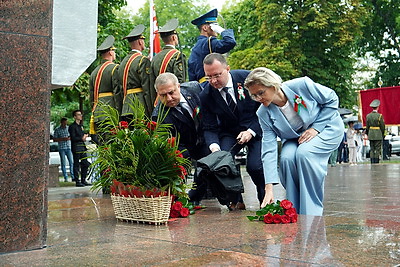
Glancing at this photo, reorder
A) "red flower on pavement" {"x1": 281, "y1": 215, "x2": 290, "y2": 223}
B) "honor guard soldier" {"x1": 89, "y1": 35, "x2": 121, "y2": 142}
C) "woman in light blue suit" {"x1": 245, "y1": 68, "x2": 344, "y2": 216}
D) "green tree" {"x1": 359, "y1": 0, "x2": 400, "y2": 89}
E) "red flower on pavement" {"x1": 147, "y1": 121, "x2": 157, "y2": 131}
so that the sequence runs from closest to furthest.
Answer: "red flower on pavement" {"x1": 281, "y1": 215, "x2": 290, "y2": 223}
"red flower on pavement" {"x1": 147, "y1": 121, "x2": 157, "y2": 131}
"woman in light blue suit" {"x1": 245, "y1": 68, "x2": 344, "y2": 216}
"honor guard soldier" {"x1": 89, "y1": 35, "x2": 121, "y2": 142}
"green tree" {"x1": 359, "y1": 0, "x2": 400, "y2": 89}

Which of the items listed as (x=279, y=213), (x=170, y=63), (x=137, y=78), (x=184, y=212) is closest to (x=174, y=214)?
(x=184, y=212)

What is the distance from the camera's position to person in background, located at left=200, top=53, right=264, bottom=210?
20.5 feet

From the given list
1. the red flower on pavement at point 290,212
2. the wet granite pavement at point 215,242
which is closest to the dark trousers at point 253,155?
the wet granite pavement at point 215,242

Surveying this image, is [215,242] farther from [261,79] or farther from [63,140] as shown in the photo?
[63,140]

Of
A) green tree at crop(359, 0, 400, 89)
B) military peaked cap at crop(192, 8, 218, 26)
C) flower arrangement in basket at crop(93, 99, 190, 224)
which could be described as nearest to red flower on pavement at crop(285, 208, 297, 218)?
flower arrangement in basket at crop(93, 99, 190, 224)

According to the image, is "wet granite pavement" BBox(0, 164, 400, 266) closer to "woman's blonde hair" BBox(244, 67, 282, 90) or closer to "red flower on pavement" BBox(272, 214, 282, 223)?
"red flower on pavement" BBox(272, 214, 282, 223)

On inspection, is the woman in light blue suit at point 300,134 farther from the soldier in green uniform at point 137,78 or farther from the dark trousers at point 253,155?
the soldier in green uniform at point 137,78

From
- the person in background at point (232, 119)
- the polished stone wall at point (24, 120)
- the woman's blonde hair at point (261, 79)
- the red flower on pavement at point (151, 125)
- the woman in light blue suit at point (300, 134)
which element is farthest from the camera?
the person in background at point (232, 119)

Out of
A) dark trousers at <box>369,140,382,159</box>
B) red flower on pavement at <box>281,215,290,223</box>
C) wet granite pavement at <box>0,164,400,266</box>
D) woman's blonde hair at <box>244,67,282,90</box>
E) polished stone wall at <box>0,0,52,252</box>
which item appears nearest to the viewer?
wet granite pavement at <box>0,164,400,266</box>

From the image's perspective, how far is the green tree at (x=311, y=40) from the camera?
95.0ft

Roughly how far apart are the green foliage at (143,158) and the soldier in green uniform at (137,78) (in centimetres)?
392

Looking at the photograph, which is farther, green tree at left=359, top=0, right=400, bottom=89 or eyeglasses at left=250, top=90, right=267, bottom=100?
green tree at left=359, top=0, right=400, bottom=89

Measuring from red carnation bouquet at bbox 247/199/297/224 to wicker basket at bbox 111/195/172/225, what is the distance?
0.79 metres

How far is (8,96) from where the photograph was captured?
12.1ft
